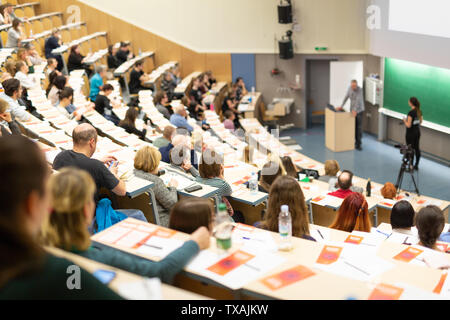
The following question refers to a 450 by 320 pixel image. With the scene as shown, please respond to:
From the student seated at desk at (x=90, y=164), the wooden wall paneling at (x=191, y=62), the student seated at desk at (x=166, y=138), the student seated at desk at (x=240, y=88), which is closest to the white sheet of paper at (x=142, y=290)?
the student seated at desk at (x=90, y=164)

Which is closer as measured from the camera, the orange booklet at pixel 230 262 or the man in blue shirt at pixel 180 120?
the orange booklet at pixel 230 262

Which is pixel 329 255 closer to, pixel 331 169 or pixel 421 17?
pixel 331 169

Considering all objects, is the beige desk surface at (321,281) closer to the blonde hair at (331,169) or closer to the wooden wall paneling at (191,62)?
the blonde hair at (331,169)

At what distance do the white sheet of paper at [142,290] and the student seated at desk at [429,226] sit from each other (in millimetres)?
2486

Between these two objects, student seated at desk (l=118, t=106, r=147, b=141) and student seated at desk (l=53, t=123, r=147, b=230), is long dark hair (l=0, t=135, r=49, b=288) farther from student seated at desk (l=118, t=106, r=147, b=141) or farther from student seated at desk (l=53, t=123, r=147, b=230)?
student seated at desk (l=118, t=106, r=147, b=141)

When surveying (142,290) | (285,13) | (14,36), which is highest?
(285,13)

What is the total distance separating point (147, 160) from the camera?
447 cm

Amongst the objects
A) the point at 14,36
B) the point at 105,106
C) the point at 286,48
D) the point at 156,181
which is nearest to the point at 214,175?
the point at 156,181

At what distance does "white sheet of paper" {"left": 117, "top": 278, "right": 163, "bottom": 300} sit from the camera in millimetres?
1826

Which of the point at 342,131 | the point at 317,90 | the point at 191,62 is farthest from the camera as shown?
the point at 191,62

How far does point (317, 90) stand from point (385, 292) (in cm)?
1172

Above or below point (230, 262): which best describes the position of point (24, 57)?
above

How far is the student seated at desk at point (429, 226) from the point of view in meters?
3.71

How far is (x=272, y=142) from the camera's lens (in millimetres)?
9734
